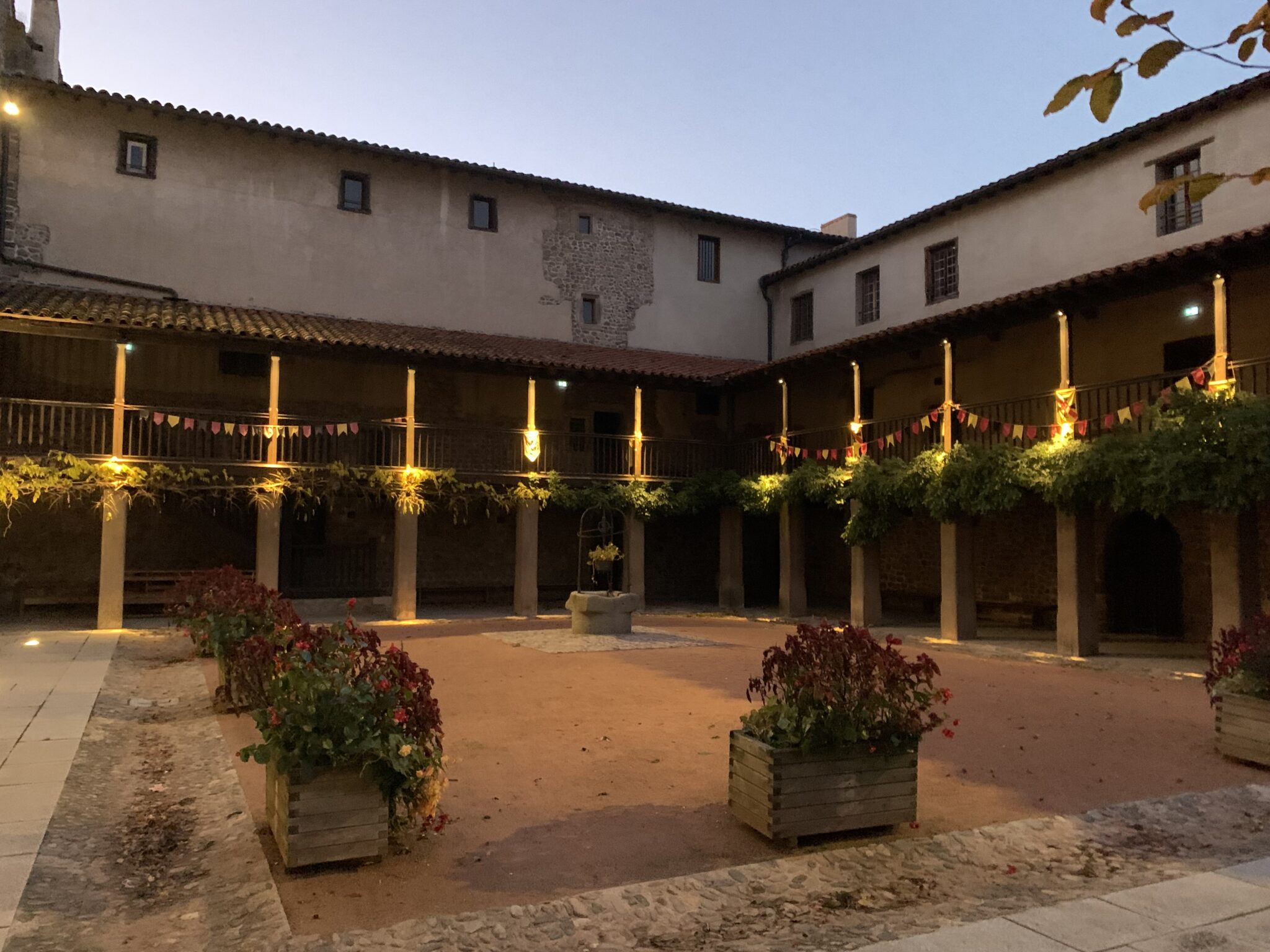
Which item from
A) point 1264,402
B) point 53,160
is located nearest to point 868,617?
point 1264,402

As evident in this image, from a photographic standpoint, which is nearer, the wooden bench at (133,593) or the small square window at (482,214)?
the wooden bench at (133,593)

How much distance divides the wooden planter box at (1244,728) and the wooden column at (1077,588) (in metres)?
6.69

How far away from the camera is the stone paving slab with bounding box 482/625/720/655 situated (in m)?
14.6

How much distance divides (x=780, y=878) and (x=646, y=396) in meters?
20.0

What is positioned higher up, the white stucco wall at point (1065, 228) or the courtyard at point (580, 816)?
the white stucco wall at point (1065, 228)

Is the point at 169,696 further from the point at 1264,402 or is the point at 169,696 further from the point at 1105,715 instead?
the point at 1264,402

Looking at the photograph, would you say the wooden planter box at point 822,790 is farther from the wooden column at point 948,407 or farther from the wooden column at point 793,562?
the wooden column at point 793,562

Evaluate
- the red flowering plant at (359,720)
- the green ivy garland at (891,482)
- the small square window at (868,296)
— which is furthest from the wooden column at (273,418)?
the small square window at (868,296)

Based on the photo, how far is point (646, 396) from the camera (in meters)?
24.5

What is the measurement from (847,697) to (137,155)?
21.1 meters

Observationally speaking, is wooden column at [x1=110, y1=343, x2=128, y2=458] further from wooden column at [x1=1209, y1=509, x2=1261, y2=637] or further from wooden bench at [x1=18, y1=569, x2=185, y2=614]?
wooden column at [x1=1209, y1=509, x2=1261, y2=637]

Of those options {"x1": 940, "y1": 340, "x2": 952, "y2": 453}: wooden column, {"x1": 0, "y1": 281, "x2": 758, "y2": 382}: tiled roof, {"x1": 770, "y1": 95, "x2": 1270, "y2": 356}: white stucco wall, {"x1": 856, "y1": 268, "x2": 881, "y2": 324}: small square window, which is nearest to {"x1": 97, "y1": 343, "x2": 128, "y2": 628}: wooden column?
{"x1": 0, "y1": 281, "x2": 758, "y2": 382}: tiled roof

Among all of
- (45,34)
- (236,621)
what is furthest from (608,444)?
(45,34)

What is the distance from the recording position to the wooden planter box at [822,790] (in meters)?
5.38
